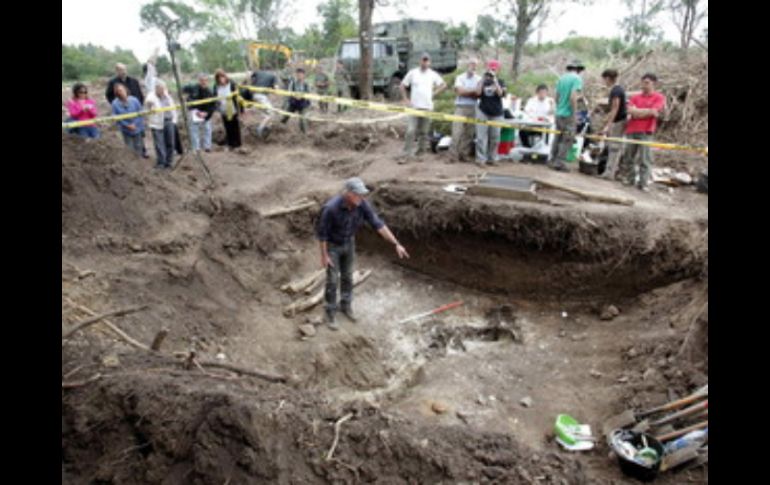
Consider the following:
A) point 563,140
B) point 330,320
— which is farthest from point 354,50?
point 330,320

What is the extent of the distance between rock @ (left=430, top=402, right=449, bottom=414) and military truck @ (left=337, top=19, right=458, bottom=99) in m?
14.1

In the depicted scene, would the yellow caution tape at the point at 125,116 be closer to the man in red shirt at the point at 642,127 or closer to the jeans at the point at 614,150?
the jeans at the point at 614,150

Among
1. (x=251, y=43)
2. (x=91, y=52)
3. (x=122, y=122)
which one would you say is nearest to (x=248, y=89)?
(x=122, y=122)

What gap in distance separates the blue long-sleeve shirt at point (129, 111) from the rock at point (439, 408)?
8052 mm

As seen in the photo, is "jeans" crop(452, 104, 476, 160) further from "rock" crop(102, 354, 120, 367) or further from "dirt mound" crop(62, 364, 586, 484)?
"rock" crop(102, 354, 120, 367)

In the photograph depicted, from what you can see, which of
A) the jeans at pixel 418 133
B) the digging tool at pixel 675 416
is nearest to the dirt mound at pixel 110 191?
the jeans at pixel 418 133

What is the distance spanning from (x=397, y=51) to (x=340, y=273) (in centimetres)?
1502

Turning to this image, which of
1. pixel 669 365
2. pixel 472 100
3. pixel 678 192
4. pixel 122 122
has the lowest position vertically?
pixel 669 365

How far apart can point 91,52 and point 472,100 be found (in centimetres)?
4243

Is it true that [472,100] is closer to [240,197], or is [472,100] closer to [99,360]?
[240,197]

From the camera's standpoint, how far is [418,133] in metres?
10.6

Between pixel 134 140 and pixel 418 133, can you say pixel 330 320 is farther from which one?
pixel 134 140

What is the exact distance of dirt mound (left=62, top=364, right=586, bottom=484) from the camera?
332 centimetres
